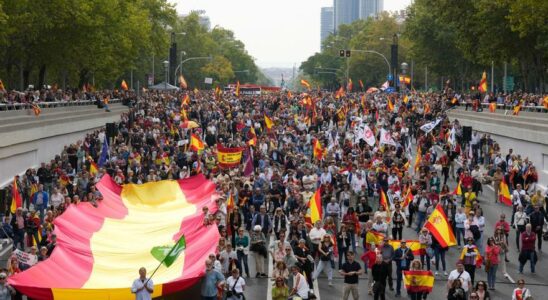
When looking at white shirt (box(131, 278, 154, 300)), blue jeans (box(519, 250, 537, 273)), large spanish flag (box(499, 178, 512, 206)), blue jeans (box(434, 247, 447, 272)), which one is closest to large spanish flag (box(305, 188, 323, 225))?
blue jeans (box(434, 247, 447, 272))

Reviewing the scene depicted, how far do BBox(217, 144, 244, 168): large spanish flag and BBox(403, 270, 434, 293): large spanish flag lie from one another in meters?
15.7

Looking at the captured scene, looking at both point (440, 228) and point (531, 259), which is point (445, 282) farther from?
point (531, 259)

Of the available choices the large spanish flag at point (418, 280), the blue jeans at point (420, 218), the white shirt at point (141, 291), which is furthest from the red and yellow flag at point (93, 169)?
the white shirt at point (141, 291)

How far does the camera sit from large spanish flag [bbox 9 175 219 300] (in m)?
15.9

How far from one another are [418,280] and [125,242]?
566 centimetres

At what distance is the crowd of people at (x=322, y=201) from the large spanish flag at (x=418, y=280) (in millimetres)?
208

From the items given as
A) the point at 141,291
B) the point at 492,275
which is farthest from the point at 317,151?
the point at 141,291

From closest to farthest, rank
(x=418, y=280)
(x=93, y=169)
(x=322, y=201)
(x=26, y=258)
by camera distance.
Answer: (x=26, y=258)
(x=418, y=280)
(x=322, y=201)
(x=93, y=169)

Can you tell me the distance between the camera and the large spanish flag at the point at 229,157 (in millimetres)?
33000

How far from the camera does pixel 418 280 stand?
1769 centimetres

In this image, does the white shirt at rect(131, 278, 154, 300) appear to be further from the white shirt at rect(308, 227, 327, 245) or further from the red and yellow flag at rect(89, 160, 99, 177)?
the red and yellow flag at rect(89, 160, 99, 177)

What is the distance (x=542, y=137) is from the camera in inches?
1369

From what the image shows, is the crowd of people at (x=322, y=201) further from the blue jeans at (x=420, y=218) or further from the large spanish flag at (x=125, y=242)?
the large spanish flag at (x=125, y=242)

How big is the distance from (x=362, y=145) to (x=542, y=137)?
709cm
